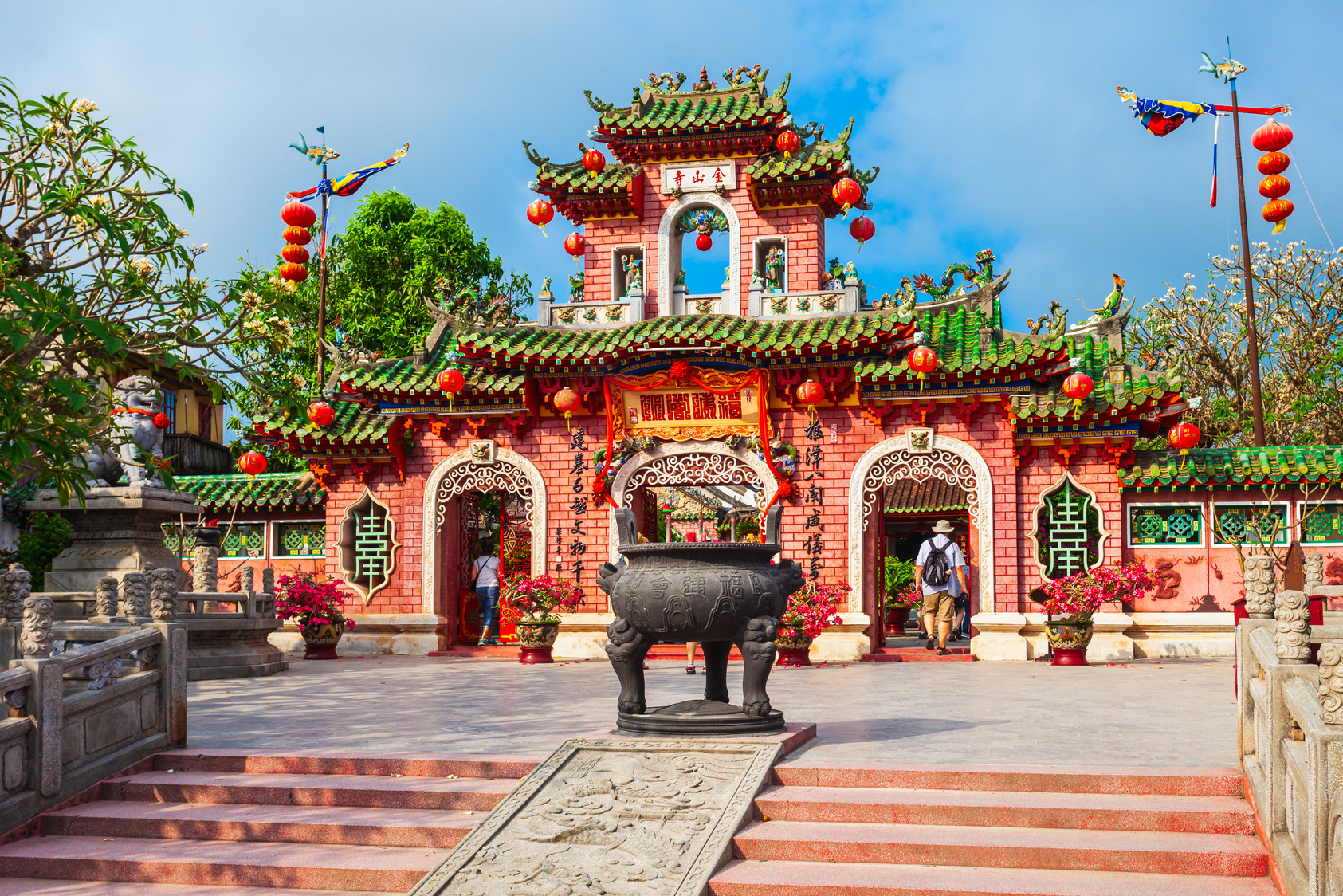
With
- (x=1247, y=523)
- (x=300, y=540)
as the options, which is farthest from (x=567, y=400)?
(x=1247, y=523)

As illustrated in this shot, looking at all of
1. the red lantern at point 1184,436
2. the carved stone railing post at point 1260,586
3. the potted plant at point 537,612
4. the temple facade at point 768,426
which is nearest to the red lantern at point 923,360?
the temple facade at point 768,426

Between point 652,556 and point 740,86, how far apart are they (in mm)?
9903

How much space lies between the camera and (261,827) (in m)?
5.85

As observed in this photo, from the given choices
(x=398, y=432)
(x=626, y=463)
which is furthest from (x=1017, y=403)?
(x=398, y=432)

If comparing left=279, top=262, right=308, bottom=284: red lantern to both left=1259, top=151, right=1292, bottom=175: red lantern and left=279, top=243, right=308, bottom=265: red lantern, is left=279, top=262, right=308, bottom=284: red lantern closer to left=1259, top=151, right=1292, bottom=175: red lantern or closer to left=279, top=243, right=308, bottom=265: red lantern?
left=279, top=243, right=308, bottom=265: red lantern

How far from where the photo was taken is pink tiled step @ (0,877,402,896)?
528 cm

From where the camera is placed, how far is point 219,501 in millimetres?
16328

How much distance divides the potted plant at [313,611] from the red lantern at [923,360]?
7.78m

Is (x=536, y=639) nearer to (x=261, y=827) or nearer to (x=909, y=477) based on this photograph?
(x=909, y=477)

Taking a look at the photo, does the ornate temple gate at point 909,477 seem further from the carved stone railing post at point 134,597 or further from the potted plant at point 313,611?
the carved stone railing post at point 134,597

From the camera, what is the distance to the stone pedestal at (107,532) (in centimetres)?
1105

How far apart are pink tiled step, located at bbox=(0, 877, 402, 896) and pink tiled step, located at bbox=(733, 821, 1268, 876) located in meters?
1.83

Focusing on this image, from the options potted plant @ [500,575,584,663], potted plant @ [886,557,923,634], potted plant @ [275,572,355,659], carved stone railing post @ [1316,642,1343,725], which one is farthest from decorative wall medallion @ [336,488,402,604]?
carved stone railing post @ [1316,642,1343,725]

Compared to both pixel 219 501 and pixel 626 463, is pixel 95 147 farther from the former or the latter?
pixel 219 501
